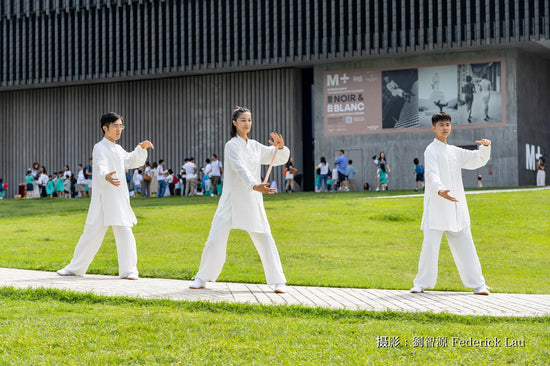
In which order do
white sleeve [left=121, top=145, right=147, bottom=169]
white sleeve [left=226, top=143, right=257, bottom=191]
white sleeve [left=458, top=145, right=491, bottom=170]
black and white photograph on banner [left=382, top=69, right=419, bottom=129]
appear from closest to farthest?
white sleeve [left=226, top=143, right=257, bottom=191] → white sleeve [left=458, top=145, right=491, bottom=170] → white sleeve [left=121, top=145, right=147, bottom=169] → black and white photograph on banner [left=382, top=69, right=419, bottom=129]

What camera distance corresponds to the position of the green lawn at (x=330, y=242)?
10469mm

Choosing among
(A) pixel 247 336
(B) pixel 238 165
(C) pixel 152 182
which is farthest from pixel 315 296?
(C) pixel 152 182

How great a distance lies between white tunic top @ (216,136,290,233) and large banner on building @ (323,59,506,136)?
25.0 m

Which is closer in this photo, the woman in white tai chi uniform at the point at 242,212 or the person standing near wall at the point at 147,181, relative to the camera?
the woman in white tai chi uniform at the point at 242,212

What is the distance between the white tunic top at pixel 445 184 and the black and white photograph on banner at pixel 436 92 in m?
24.5

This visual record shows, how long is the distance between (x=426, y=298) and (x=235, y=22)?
29363 millimetres

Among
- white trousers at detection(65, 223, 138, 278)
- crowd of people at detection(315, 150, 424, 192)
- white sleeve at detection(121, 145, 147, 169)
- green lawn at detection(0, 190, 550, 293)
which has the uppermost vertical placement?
white sleeve at detection(121, 145, 147, 169)

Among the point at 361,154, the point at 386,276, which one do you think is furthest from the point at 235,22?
the point at 386,276

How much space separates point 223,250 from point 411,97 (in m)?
26.3

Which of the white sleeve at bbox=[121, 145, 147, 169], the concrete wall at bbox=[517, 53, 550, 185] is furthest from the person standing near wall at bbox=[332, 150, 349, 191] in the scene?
the white sleeve at bbox=[121, 145, 147, 169]

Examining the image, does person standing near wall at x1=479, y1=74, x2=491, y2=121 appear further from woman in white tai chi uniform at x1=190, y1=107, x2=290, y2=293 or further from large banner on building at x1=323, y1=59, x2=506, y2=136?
woman in white tai chi uniform at x1=190, y1=107, x2=290, y2=293

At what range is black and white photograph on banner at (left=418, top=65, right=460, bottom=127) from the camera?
1284 inches

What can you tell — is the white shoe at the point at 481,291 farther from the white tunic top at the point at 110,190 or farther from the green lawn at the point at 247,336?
the white tunic top at the point at 110,190

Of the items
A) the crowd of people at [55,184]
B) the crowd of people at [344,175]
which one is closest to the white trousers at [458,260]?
the crowd of people at [344,175]
